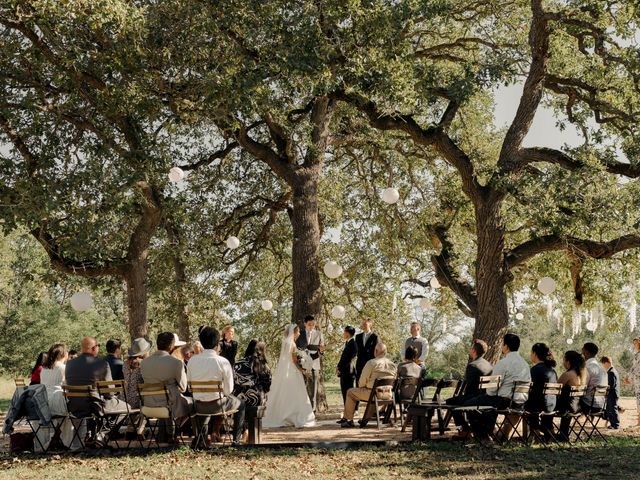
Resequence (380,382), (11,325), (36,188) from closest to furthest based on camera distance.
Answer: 1. (380,382)
2. (36,188)
3. (11,325)

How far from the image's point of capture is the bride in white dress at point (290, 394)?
510 inches

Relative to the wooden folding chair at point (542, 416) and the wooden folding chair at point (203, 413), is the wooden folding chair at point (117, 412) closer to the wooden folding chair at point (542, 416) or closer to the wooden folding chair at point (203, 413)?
the wooden folding chair at point (203, 413)

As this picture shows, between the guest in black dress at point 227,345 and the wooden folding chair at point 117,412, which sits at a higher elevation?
the guest in black dress at point 227,345

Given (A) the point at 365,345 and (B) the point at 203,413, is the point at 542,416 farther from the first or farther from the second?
(B) the point at 203,413

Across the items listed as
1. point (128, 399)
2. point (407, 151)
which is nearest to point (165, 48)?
point (128, 399)

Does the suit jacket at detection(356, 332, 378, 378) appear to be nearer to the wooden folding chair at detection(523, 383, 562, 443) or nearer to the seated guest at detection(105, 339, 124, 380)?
the wooden folding chair at detection(523, 383, 562, 443)

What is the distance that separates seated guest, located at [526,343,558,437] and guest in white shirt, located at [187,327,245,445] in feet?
12.7

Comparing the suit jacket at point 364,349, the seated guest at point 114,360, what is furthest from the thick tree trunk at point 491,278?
the seated guest at point 114,360

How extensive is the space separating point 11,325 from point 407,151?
2568 cm

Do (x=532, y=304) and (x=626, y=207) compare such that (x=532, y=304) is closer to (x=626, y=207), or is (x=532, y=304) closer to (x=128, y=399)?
(x=626, y=207)

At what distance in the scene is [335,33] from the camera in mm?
13664

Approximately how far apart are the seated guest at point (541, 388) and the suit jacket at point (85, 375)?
17.9ft

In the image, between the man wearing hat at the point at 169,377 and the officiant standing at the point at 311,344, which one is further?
the officiant standing at the point at 311,344

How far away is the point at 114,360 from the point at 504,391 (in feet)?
17.4
